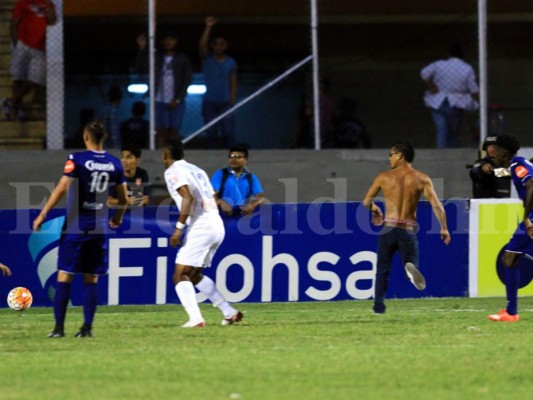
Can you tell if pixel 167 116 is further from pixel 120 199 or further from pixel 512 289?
pixel 120 199

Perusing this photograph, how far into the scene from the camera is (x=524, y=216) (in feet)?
43.9

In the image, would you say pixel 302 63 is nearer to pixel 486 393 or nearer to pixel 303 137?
pixel 303 137

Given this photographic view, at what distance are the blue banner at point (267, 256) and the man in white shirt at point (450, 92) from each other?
325cm

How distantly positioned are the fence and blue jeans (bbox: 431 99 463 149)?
0.14 m

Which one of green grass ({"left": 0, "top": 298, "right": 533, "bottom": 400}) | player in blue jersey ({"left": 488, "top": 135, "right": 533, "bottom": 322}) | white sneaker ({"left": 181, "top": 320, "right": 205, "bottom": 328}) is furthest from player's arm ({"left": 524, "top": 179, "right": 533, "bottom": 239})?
white sneaker ({"left": 181, "top": 320, "right": 205, "bottom": 328})

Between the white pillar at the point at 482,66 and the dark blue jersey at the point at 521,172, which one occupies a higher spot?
the white pillar at the point at 482,66

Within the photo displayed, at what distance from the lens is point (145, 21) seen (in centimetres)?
2014

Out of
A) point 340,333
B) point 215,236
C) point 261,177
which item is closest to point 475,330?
point 340,333

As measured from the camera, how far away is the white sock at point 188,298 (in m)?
12.9

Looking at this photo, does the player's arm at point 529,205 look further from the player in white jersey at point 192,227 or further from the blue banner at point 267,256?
the blue banner at point 267,256

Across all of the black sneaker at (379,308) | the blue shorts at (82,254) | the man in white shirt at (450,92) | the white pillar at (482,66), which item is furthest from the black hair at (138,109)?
the blue shorts at (82,254)

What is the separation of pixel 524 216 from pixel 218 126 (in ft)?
25.6

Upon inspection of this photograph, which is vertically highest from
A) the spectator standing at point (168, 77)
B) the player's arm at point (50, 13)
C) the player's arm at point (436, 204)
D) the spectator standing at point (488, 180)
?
the player's arm at point (50, 13)

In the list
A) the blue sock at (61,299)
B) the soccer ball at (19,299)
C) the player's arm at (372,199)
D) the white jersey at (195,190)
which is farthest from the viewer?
the soccer ball at (19,299)
